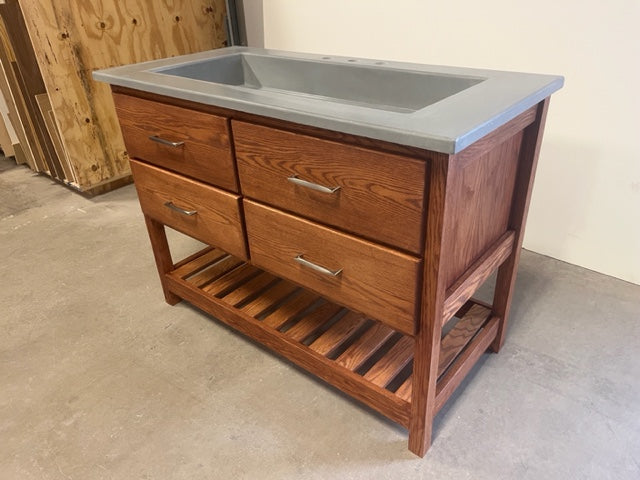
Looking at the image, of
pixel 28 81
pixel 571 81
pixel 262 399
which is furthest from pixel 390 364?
pixel 28 81

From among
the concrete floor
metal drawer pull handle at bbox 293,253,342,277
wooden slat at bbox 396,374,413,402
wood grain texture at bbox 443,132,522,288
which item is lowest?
the concrete floor

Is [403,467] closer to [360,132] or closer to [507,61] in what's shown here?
[360,132]

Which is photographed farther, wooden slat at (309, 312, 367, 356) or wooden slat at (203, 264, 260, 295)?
wooden slat at (203, 264, 260, 295)

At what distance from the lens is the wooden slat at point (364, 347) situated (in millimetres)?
1291

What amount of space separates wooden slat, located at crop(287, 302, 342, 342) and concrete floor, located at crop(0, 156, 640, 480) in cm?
10

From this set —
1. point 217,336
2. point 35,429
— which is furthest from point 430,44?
point 35,429

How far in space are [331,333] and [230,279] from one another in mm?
443

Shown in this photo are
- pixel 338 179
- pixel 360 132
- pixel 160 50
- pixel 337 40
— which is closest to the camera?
pixel 360 132

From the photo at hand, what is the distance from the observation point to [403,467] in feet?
3.68

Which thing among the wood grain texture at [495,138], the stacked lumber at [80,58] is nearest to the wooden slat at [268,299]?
the wood grain texture at [495,138]

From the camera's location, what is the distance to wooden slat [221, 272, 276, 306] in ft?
5.12

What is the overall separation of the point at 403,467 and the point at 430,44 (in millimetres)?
1470

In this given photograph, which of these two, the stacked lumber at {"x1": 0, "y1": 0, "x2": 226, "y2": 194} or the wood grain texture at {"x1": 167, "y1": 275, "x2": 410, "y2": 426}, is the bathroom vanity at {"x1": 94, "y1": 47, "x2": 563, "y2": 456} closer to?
the wood grain texture at {"x1": 167, "y1": 275, "x2": 410, "y2": 426}

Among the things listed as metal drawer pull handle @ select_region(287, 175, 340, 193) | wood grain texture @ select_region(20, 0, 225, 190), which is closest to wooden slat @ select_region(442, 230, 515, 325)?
metal drawer pull handle @ select_region(287, 175, 340, 193)
